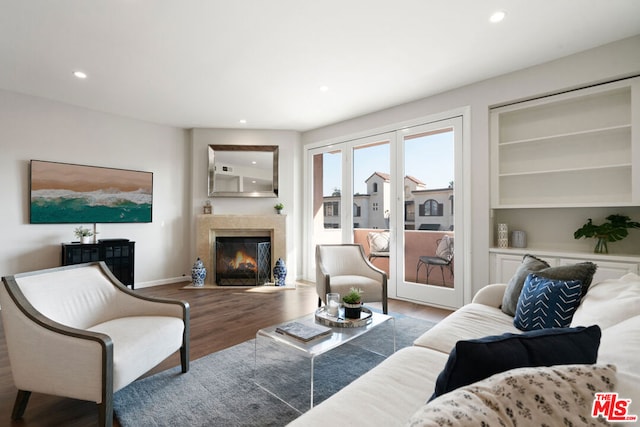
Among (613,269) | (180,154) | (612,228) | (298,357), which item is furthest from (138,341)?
(180,154)

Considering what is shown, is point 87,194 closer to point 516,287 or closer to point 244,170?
point 244,170

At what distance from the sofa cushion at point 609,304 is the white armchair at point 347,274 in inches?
70.5

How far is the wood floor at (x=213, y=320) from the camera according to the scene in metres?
1.74

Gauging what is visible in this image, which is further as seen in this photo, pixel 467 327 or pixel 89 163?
pixel 89 163

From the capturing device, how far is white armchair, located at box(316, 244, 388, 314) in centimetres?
325

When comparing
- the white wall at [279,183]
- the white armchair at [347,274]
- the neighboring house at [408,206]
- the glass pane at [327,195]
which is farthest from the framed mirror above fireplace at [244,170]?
the white armchair at [347,274]

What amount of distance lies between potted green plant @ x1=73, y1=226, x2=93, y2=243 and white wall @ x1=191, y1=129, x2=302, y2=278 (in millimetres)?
1490

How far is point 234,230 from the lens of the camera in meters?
5.29

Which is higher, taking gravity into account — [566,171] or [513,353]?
[566,171]

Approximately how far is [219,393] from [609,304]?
2180 millimetres

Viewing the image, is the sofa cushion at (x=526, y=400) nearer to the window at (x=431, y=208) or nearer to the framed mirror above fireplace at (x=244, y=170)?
the window at (x=431, y=208)

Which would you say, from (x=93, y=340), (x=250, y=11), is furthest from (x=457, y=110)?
(x=93, y=340)
